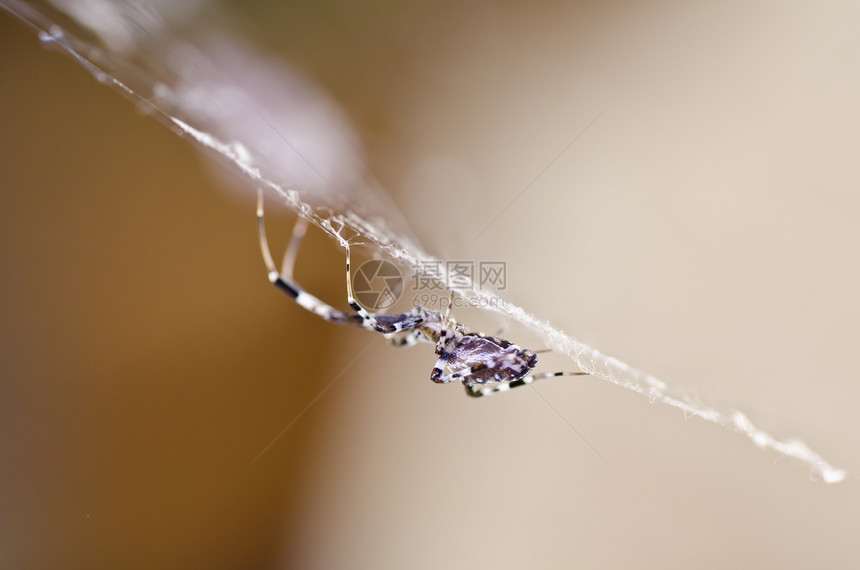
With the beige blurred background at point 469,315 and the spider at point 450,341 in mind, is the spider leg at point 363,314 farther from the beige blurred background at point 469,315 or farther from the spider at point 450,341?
the beige blurred background at point 469,315

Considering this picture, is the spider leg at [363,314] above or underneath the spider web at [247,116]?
underneath

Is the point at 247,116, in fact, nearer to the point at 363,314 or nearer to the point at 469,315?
the point at 363,314

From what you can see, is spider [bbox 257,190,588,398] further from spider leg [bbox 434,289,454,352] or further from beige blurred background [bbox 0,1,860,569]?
beige blurred background [bbox 0,1,860,569]

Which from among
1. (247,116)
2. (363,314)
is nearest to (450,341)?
(363,314)

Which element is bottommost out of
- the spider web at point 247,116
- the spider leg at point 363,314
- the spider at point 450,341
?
the spider leg at point 363,314

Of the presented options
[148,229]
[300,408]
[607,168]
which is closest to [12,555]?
[300,408]

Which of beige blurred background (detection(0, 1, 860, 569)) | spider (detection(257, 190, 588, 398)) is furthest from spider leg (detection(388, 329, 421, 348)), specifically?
beige blurred background (detection(0, 1, 860, 569))

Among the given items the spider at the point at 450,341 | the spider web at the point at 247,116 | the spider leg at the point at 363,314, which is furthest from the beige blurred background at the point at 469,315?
the spider leg at the point at 363,314
